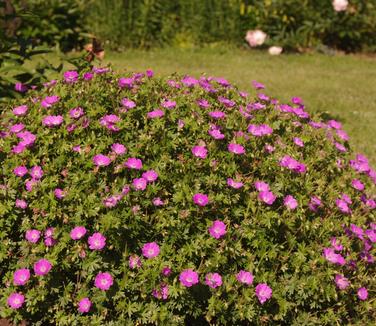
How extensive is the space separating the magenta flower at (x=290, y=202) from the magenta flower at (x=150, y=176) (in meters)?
0.70

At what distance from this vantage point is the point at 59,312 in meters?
2.75

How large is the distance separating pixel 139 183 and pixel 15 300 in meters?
0.82

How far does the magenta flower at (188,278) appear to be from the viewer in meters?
2.65

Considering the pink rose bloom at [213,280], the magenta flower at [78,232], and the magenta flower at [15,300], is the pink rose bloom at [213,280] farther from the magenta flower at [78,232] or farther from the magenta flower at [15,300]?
the magenta flower at [15,300]

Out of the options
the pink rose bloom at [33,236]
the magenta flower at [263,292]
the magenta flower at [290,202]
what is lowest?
the magenta flower at [263,292]

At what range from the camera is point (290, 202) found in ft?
9.79

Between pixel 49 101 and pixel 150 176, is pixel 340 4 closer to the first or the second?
pixel 49 101

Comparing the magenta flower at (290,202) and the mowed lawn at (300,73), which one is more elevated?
the magenta flower at (290,202)

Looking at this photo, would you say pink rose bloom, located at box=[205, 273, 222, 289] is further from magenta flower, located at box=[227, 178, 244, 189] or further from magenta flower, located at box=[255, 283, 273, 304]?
magenta flower, located at box=[227, 178, 244, 189]

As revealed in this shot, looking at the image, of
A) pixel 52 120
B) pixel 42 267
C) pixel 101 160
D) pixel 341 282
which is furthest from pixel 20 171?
pixel 341 282

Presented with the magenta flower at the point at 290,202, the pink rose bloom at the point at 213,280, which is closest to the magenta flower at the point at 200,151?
the magenta flower at the point at 290,202

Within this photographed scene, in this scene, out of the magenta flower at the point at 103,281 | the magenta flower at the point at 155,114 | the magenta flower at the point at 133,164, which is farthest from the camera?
the magenta flower at the point at 155,114

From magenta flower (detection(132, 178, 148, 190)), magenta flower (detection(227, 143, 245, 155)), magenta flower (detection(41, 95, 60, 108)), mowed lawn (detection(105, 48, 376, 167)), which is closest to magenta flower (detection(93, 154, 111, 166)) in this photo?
magenta flower (detection(132, 178, 148, 190))

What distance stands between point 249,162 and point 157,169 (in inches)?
22.0
